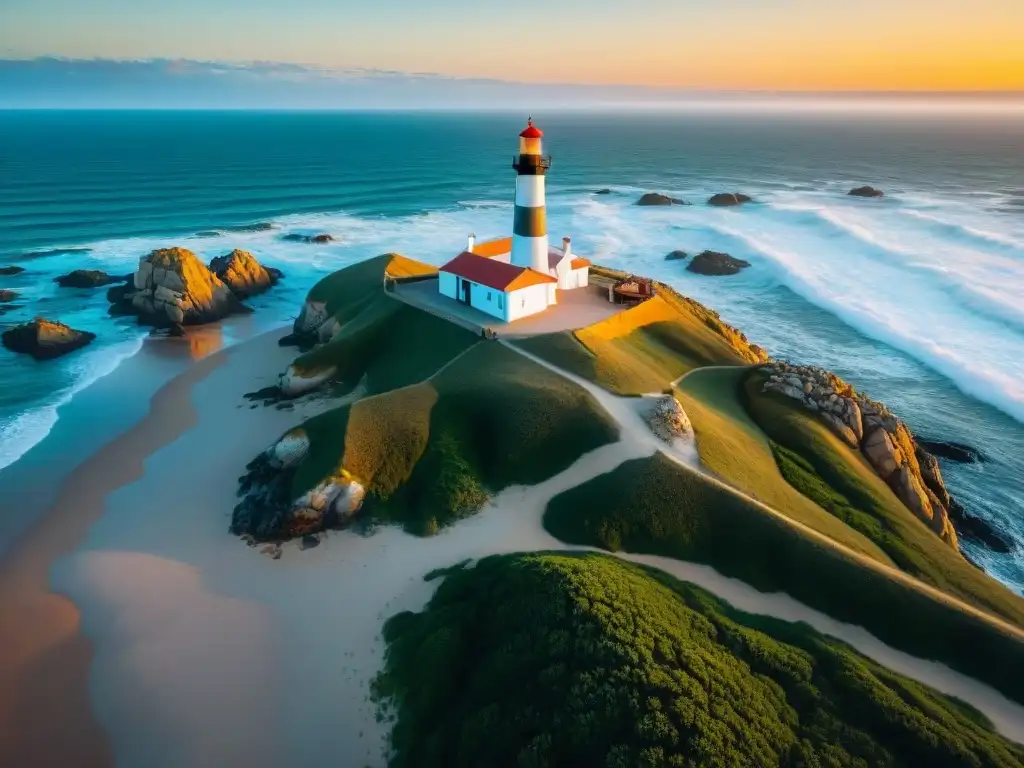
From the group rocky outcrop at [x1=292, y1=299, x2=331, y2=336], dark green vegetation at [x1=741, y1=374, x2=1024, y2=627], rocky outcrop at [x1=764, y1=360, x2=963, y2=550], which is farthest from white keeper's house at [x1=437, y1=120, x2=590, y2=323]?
rocky outcrop at [x1=764, y1=360, x2=963, y2=550]

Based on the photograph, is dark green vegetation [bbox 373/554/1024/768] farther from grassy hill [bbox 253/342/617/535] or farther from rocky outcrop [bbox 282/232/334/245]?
rocky outcrop [bbox 282/232/334/245]

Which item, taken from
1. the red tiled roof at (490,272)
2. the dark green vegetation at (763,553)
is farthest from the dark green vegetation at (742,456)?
the red tiled roof at (490,272)

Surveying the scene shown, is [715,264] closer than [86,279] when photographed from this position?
No

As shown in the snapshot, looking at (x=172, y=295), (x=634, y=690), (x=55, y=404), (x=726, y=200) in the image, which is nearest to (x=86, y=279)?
(x=172, y=295)

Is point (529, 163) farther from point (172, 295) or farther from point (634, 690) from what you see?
point (172, 295)

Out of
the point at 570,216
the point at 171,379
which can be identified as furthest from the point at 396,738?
the point at 570,216
